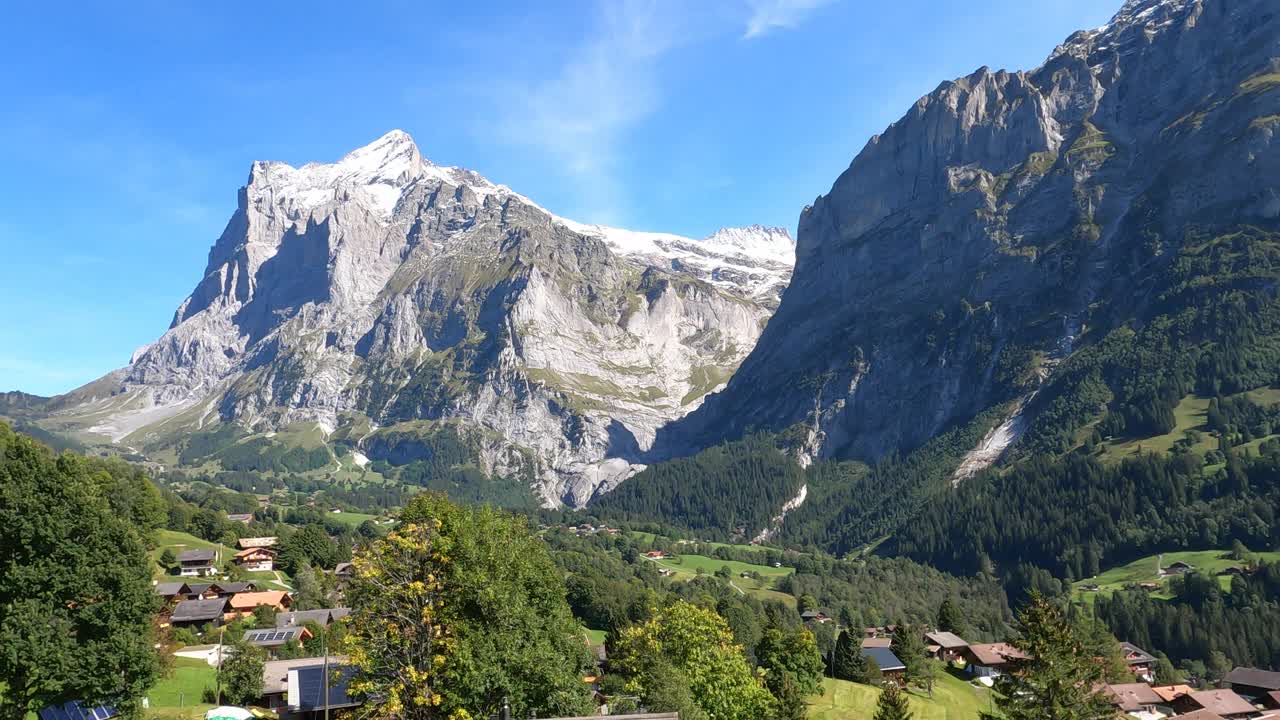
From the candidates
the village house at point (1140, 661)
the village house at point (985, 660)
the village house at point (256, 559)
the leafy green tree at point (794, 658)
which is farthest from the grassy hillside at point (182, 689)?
the village house at point (1140, 661)

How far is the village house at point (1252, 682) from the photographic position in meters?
104

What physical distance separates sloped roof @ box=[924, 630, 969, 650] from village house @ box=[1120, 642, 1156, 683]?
25.2 m

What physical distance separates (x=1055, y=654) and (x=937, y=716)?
45.5 meters

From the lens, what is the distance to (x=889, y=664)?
301ft

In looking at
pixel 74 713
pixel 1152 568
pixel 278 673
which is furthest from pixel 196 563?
pixel 1152 568

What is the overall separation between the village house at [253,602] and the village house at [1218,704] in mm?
105626

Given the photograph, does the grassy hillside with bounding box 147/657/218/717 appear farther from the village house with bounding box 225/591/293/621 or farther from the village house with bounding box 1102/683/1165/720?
the village house with bounding box 1102/683/1165/720

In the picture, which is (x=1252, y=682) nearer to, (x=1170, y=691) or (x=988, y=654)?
(x=1170, y=691)

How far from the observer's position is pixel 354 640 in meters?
32.2

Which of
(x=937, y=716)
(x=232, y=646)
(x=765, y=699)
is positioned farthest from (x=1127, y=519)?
(x=232, y=646)

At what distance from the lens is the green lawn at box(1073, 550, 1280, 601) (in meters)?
155

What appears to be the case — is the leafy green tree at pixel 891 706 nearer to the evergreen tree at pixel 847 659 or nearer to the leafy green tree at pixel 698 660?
the leafy green tree at pixel 698 660

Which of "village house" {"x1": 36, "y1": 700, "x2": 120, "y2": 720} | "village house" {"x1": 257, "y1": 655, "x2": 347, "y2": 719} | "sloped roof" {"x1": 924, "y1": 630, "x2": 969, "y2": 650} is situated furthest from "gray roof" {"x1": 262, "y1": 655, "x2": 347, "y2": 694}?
"sloped roof" {"x1": 924, "y1": 630, "x2": 969, "y2": 650}

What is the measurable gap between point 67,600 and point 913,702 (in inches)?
3044
